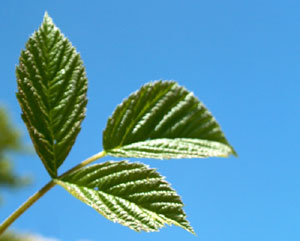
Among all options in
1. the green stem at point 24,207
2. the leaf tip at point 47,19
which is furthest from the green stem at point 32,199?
the leaf tip at point 47,19

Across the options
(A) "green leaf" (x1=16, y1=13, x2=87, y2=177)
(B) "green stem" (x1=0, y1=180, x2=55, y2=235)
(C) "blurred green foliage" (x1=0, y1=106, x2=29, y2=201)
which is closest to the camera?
(B) "green stem" (x1=0, y1=180, x2=55, y2=235)

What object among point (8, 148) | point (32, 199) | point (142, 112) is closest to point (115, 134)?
point (142, 112)

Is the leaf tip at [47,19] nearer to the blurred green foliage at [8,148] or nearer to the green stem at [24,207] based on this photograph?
the green stem at [24,207]

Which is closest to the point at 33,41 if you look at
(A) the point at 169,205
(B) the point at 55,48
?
(B) the point at 55,48

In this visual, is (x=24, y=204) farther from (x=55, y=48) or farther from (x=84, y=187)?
(x=55, y=48)

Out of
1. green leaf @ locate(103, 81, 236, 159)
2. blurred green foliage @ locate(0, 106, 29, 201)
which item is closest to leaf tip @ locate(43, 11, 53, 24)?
green leaf @ locate(103, 81, 236, 159)

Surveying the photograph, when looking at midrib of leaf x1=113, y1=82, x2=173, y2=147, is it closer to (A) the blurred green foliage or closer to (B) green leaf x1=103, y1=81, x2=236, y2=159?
(B) green leaf x1=103, y1=81, x2=236, y2=159
